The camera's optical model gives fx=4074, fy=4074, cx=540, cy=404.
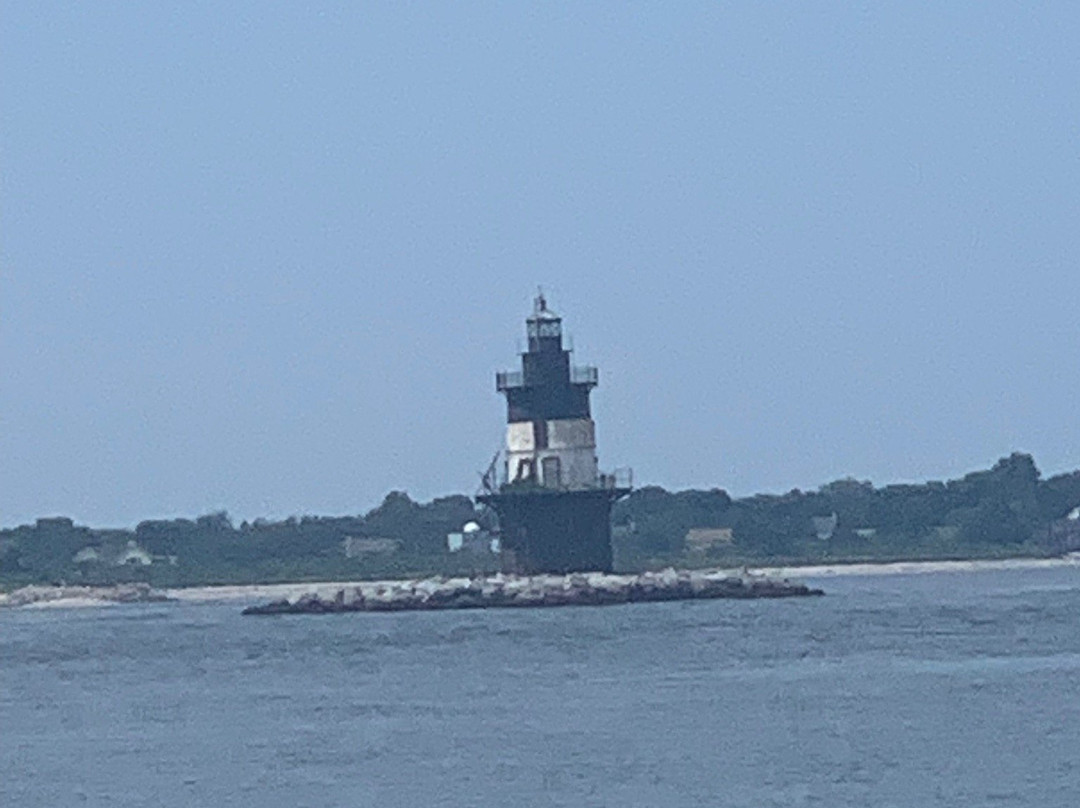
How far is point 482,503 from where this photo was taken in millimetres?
82312

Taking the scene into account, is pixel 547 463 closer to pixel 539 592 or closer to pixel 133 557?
pixel 539 592

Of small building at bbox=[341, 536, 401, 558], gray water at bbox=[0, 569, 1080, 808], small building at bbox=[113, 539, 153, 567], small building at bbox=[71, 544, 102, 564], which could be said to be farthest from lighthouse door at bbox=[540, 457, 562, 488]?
small building at bbox=[71, 544, 102, 564]

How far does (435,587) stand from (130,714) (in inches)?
1366

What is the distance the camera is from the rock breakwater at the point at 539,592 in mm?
81375

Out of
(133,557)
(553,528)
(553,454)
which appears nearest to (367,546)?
(133,557)

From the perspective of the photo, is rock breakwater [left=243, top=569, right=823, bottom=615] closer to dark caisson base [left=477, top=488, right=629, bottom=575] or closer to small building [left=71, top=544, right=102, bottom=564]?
dark caisson base [left=477, top=488, right=629, bottom=575]

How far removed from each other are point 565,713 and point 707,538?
81129mm

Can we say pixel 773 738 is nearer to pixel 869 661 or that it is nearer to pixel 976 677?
pixel 976 677

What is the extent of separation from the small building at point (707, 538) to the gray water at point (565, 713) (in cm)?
4959

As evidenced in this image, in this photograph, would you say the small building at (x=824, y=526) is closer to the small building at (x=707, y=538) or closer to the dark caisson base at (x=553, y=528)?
the small building at (x=707, y=538)

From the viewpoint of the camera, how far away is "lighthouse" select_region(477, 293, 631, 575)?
266ft

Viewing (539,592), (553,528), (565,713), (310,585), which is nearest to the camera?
(565,713)

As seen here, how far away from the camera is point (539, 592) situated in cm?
8100

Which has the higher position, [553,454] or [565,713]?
[553,454]
